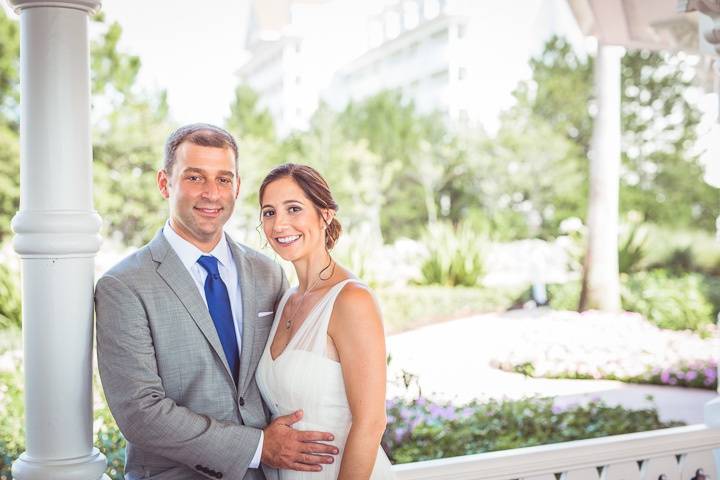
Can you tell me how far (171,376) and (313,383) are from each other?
379 millimetres

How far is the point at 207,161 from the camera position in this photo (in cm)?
219

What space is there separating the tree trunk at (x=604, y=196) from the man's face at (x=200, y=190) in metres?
8.93

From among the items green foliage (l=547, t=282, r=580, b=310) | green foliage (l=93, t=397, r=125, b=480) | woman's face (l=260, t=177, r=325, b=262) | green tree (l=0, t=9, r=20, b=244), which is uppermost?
green tree (l=0, t=9, r=20, b=244)

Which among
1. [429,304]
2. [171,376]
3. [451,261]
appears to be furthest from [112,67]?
[171,376]

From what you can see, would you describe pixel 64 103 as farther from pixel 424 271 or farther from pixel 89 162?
pixel 424 271

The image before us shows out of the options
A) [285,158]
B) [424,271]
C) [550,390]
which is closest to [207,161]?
[550,390]

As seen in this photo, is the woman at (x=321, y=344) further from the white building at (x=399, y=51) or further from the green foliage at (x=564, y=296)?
the white building at (x=399, y=51)

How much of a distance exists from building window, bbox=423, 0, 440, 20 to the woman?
2189cm

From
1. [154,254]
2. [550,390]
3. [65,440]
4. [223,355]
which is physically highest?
[154,254]

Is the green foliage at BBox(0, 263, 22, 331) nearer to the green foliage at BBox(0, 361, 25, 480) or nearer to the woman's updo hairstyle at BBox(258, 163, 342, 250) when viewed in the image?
the green foliage at BBox(0, 361, 25, 480)

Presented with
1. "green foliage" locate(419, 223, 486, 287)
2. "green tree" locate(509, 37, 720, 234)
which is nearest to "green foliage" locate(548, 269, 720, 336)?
"green foliage" locate(419, 223, 486, 287)

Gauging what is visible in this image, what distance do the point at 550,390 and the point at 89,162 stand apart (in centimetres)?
601

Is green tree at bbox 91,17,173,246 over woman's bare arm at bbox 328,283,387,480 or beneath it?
over

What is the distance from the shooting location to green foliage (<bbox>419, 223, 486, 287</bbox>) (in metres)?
10.9
